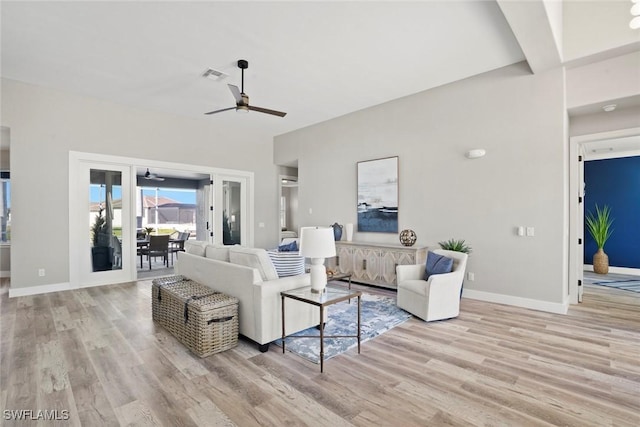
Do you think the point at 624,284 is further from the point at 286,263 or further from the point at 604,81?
the point at 286,263

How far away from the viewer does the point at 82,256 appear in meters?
5.37

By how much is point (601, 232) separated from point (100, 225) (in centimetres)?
988

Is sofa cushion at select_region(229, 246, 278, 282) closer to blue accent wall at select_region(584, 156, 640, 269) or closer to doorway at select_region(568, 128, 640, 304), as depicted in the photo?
doorway at select_region(568, 128, 640, 304)

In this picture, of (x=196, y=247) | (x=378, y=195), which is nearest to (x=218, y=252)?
(x=196, y=247)

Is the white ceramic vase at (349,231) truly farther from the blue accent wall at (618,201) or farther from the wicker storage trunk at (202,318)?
the blue accent wall at (618,201)

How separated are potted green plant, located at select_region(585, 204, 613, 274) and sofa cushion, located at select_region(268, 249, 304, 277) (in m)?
6.75

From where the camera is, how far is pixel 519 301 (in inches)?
166

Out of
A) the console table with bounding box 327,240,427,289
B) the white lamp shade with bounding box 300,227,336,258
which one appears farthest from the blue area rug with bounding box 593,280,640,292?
the white lamp shade with bounding box 300,227,336,258

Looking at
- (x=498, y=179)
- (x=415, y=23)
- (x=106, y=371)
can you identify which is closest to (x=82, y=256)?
(x=106, y=371)

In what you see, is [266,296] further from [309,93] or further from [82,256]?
[82,256]

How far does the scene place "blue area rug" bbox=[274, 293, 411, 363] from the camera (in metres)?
2.88

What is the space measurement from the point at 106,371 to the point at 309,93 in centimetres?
462

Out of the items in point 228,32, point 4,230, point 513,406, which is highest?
point 228,32

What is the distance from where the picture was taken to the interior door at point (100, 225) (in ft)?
17.4
